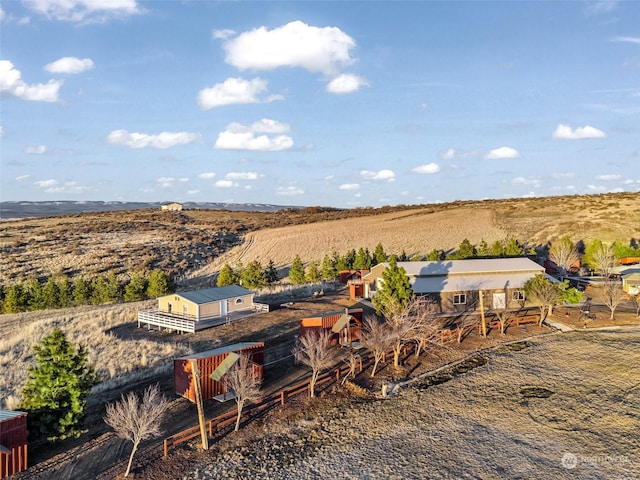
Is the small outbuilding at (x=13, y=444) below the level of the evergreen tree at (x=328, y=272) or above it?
below

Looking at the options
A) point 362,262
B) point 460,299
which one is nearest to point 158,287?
point 362,262

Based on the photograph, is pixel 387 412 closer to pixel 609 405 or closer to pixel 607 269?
pixel 609 405

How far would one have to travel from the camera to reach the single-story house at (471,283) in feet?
132

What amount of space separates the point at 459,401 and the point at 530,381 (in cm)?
499

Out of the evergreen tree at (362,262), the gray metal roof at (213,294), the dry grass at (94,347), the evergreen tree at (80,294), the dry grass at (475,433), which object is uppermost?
the evergreen tree at (362,262)

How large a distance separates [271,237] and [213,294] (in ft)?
191

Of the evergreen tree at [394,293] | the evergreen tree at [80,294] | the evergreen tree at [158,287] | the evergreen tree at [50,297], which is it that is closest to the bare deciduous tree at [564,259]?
the evergreen tree at [394,293]

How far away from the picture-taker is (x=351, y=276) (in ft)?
185

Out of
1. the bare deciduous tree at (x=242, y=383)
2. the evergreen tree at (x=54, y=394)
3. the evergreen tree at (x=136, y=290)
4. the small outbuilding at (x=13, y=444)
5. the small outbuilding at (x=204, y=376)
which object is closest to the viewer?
the small outbuilding at (x=13, y=444)

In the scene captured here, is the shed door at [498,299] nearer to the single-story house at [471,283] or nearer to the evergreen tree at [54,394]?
the single-story house at [471,283]

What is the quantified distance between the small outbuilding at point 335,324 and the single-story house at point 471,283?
29.0 feet

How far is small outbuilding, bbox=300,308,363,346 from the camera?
94.5 feet

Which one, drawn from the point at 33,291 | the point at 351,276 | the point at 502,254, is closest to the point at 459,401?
the point at 351,276

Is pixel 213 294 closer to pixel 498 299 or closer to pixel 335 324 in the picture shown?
pixel 335 324
